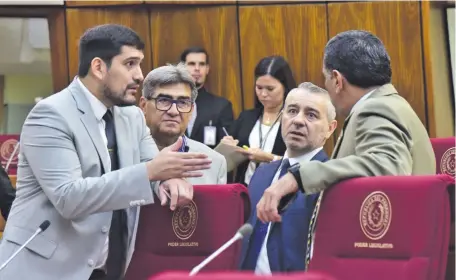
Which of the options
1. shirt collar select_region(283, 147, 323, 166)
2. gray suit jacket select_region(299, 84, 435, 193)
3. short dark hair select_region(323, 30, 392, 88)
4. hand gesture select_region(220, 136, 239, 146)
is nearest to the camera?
gray suit jacket select_region(299, 84, 435, 193)

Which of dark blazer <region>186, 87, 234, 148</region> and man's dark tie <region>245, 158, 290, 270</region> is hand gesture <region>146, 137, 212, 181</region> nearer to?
man's dark tie <region>245, 158, 290, 270</region>

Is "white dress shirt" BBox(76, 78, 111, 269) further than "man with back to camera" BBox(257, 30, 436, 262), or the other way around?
"white dress shirt" BBox(76, 78, 111, 269)

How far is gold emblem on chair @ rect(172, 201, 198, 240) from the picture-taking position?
260 cm

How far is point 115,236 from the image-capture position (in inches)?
108

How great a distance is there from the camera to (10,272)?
255 centimetres

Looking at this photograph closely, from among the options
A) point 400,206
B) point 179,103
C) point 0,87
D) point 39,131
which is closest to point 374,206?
point 400,206

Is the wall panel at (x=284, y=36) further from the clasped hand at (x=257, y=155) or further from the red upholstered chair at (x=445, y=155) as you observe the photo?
the red upholstered chair at (x=445, y=155)

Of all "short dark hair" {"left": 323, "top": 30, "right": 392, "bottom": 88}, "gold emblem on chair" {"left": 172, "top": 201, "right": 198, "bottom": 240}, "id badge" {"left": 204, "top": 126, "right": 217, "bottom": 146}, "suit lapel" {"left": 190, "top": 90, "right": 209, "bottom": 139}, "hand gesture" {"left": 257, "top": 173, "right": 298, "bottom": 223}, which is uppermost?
"short dark hair" {"left": 323, "top": 30, "right": 392, "bottom": 88}

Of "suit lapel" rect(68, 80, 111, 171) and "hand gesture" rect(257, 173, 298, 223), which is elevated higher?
"suit lapel" rect(68, 80, 111, 171)

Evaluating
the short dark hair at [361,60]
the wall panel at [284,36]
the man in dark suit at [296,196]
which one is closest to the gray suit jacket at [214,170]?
the man in dark suit at [296,196]

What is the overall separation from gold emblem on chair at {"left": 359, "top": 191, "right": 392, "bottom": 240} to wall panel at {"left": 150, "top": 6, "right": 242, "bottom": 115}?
343 cm

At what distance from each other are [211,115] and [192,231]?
7.08ft

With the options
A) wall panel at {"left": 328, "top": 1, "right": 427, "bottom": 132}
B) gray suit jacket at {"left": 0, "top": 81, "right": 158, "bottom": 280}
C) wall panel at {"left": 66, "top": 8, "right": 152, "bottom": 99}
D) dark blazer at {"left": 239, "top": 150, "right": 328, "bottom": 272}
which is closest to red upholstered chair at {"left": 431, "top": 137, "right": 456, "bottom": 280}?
dark blazer at {"left": 239, "top": 150, "right": 328, "bottom": 272}

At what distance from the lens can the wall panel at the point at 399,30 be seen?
5523mm
